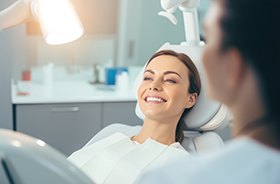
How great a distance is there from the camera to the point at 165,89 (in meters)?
1.73

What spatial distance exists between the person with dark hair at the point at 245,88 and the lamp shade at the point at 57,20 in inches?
27.0

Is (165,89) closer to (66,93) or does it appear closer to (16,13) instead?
(16,13)

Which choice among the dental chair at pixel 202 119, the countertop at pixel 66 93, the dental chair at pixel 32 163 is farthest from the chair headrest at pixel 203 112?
the dental chair at pixel 32 163

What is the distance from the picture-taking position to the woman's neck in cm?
175

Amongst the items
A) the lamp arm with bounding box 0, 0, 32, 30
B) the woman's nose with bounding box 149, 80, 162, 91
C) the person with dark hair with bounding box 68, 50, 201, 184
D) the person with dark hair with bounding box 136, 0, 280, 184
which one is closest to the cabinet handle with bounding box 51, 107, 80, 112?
the person with dark hair with bounding box 68, 50, 201, 184

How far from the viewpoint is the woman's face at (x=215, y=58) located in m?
0.63

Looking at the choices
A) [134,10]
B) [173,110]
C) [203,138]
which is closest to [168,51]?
[173,110]

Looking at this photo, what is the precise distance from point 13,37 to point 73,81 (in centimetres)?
46

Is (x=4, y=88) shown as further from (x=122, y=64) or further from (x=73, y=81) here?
(x=122, y=64)

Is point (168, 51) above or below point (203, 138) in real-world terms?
above

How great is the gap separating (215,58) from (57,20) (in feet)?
2.36

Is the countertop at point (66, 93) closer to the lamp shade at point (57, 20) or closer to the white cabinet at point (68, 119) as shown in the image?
the white cabinet at point (68, 119)

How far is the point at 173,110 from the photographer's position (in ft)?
5.71

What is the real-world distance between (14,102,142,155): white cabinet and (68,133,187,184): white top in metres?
0.83
